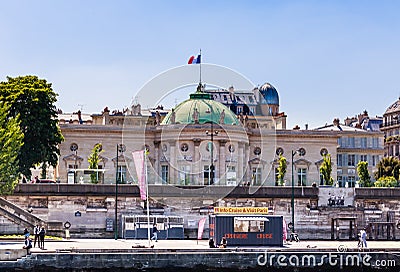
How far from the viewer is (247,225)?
2411 inches

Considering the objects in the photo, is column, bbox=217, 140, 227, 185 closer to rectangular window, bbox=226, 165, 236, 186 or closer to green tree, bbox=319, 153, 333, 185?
rectangular window, bbox=226, 165, 236, 186

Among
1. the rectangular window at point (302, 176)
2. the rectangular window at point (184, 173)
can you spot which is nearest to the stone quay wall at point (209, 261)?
the rectangular window at point (184, 173)

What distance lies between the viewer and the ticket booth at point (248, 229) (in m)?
60.8

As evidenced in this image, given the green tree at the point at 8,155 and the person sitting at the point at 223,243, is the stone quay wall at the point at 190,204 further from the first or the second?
the person sitting at the point at 223,243

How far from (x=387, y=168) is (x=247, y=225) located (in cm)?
6117

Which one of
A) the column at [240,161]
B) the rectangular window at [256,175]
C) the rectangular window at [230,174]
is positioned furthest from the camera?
the rectangular window at [256,175]

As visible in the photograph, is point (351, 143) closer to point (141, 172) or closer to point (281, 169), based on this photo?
point (281, 169)

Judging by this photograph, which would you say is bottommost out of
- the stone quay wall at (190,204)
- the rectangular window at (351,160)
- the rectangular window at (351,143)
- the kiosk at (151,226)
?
the kiosk at (151,226)

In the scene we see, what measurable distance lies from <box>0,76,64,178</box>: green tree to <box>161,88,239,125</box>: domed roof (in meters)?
22.6

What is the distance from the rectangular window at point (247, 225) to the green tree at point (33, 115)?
87.8 ft

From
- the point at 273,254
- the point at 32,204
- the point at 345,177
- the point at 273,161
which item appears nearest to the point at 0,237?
the point at 32,204

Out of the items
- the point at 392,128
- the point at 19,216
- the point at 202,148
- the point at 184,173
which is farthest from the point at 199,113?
the point at 392,128

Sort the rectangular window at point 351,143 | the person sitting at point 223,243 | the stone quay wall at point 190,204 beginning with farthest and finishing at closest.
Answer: the rectangular window at point 351,143 < the stone quay wall at point 190,204 < the person sitting at point 223,243

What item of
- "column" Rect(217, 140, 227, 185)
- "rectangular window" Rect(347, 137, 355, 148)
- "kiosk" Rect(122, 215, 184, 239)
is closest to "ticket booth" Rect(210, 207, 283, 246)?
"kiosk" Rect(122, 215, 184, 239)
